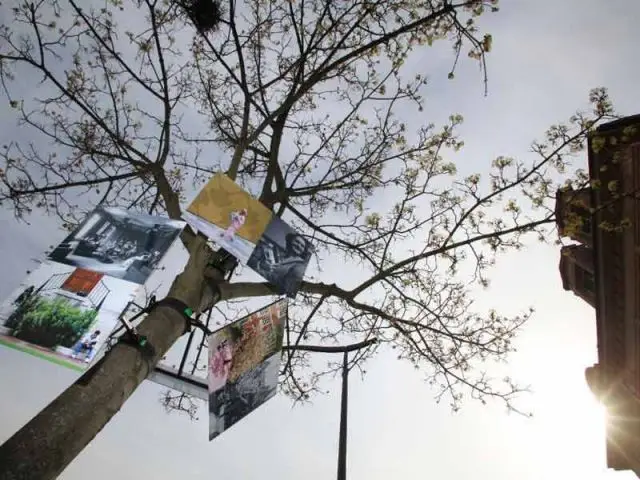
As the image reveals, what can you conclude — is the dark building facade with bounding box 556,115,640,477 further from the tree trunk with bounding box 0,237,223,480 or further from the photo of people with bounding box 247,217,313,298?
the tree trunk with bounding box 0,237,223,480

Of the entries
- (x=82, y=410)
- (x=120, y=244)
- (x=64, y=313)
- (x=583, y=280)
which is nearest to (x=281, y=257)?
(x=120, y=244)

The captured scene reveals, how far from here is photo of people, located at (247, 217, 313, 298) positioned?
13.0ft

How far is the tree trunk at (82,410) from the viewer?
2.32 m

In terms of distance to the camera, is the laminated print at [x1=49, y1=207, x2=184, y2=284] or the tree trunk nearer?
the tree trunk

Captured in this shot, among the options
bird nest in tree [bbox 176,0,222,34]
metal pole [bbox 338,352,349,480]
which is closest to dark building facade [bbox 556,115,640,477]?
metal pole [bbox 338,352,349,480]

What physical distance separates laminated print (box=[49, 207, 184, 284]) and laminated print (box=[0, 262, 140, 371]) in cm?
11

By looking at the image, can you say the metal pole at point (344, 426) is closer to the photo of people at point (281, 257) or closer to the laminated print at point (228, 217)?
the photo of people at point (281, 257)

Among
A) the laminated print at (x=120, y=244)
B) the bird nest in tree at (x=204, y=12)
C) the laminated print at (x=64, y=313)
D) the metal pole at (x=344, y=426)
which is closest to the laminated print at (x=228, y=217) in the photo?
the laminated print at (x=120, y=244)

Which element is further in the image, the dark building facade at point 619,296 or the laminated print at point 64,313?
the dark building facade at point 619,296

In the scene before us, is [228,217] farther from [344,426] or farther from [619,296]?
[619,296]

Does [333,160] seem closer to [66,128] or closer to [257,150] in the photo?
[257,150]

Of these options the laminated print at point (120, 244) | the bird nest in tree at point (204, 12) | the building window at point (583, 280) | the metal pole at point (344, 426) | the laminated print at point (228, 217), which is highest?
the bird nest in tree at point (204, 12)

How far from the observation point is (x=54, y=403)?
2.74 meters

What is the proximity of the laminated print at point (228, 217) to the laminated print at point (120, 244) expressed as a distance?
295 millimetres
